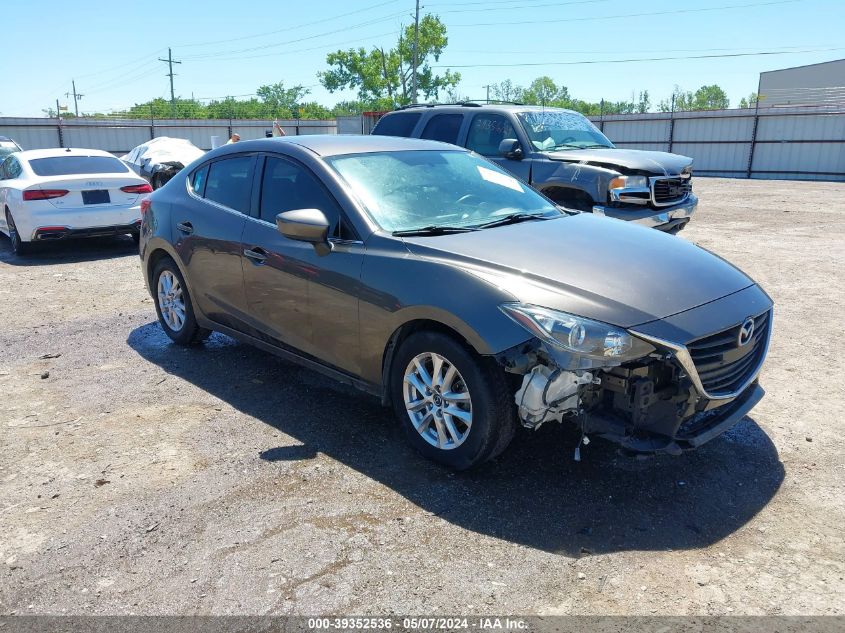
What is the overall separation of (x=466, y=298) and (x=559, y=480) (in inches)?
44.2

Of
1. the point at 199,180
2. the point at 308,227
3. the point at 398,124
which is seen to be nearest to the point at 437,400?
the point at 308,227

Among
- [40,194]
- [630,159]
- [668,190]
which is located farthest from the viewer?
[40,194]

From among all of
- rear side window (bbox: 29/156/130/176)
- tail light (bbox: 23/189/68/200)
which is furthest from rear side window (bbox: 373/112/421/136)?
tail light (bbox: 23/189/68/200)

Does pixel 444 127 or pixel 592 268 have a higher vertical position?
pixel 444 127

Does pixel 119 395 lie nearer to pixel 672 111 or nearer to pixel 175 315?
pixel 175 315

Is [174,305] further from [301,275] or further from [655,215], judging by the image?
[655,215]

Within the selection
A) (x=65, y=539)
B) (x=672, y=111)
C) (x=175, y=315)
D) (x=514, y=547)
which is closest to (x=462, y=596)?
(x=514, y=547)

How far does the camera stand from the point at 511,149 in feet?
29.3

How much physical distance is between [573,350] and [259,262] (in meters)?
2.45

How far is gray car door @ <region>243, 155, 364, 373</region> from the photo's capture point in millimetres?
4211

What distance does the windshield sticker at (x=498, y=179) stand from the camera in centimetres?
502

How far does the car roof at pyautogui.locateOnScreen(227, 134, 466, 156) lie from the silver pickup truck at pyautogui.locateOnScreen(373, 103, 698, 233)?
3667mm

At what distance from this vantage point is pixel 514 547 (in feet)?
10.4

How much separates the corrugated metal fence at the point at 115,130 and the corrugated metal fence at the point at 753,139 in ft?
61.6
